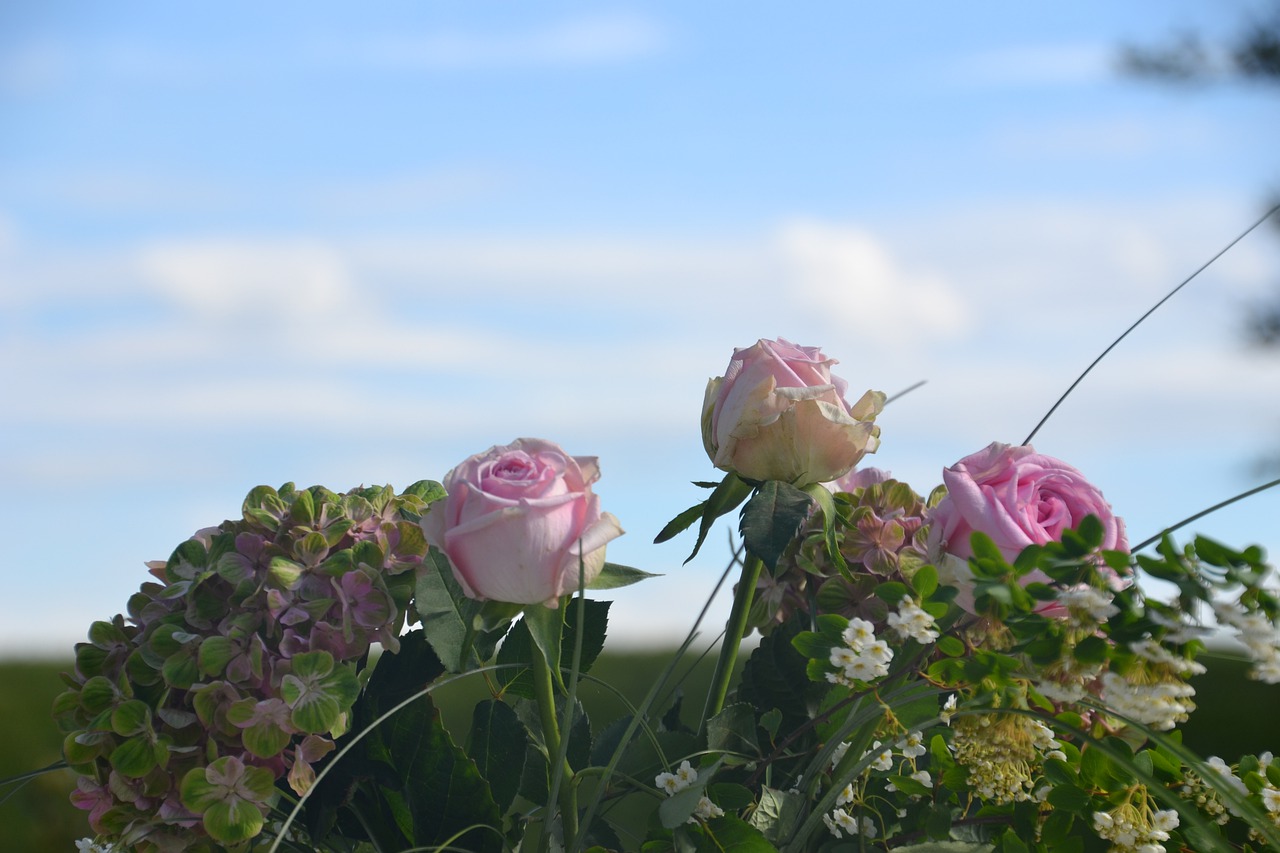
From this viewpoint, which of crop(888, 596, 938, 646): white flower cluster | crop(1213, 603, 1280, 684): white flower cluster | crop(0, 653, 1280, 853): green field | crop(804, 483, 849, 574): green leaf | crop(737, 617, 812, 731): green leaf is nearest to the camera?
crop(1213, 603, 1280, 684): white flower cluster

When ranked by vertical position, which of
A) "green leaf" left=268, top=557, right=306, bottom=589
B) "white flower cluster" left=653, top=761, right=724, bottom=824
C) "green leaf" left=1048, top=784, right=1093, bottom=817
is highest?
"green leaf" left=268, top=557, right=306, bottom=589

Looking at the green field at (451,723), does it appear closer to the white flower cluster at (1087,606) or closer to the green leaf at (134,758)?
the green leaf at (134,758)

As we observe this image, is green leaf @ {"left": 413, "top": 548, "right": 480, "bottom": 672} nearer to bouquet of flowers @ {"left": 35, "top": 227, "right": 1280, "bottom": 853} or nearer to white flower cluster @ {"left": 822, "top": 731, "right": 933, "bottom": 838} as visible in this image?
bouquet of flowers @ {"left": 35, "top": 227, "right": 1280, "bottom": 853}

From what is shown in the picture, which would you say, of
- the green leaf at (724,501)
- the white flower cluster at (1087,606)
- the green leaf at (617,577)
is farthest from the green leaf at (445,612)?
the white flower cluster at (1087,606)

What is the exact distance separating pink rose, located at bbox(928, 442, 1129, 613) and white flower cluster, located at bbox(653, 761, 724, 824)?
282 mm

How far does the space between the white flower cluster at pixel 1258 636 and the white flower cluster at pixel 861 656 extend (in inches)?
9.9

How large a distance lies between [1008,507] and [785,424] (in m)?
0.21

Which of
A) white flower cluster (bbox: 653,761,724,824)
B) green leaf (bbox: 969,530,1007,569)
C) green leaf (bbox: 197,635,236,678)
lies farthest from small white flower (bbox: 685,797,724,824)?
green leaf (bbox: 197,635,236,678)

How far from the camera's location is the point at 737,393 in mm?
1019

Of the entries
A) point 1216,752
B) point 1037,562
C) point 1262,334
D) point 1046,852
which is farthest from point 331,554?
point 1262,334

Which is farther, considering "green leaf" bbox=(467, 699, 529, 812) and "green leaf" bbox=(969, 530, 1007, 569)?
"green leaf" bbox=(467, 699, 529, 812)

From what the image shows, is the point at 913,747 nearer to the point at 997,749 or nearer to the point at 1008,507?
the point at 997,749

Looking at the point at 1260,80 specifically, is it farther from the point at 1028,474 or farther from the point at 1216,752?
the point at 1028,474

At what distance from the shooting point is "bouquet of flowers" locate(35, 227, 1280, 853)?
88cm
